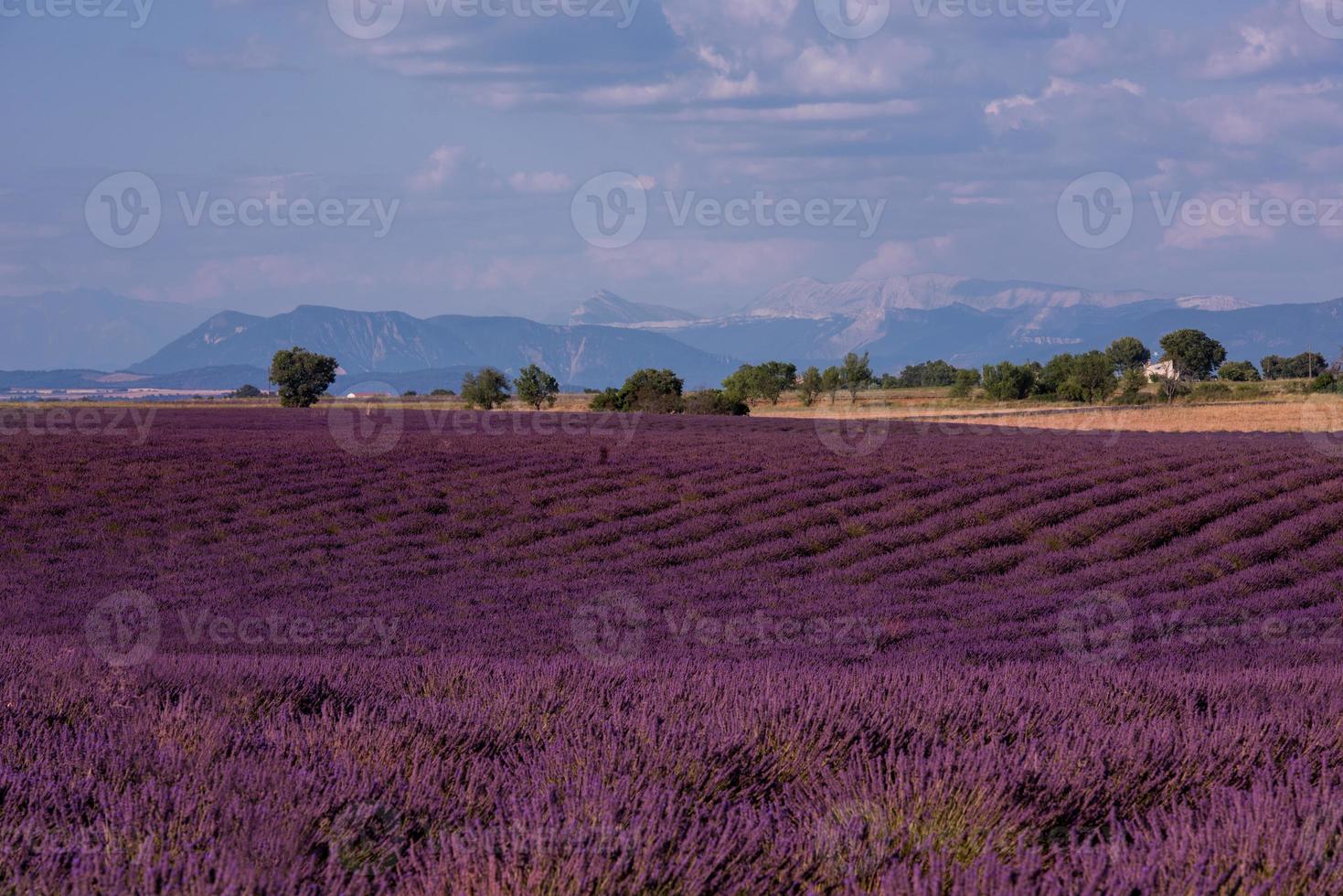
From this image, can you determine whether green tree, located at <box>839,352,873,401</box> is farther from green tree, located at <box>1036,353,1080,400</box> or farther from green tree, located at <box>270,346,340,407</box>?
green tree, located at <box>270,346,340,407</box>

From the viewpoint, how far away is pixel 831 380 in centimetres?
10950

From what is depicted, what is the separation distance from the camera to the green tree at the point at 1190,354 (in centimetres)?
14562

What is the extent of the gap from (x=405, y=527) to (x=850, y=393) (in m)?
106

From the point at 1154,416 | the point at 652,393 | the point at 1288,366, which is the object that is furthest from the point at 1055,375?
the point at 1288,366

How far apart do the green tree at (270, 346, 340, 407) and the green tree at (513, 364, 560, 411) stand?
52.2 feet

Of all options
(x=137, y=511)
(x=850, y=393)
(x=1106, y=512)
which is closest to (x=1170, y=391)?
(x=850, y=393)

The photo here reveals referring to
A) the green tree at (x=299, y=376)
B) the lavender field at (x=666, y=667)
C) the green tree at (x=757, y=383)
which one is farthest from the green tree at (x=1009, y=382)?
the lavender field at (x=666, y=667)

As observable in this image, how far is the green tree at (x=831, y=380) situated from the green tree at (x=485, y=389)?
34.4m

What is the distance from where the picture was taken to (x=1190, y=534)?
1480cm

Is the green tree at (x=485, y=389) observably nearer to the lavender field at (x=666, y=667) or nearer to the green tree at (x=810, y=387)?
the green tree at (x=810, y=387)

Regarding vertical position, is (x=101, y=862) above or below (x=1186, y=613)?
above

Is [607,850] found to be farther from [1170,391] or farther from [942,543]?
[1170,391]

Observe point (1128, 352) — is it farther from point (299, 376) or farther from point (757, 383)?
point (299, 376)

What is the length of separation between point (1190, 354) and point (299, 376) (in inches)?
4619
